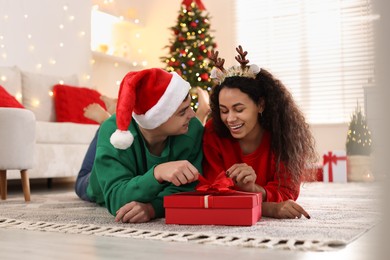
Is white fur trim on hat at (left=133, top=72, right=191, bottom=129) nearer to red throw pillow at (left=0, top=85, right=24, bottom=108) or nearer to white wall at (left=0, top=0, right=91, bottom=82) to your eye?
red throw pillow at (left=0, top=85, right=24, bottom=108)

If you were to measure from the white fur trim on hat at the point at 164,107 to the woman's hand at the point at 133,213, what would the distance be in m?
0.26

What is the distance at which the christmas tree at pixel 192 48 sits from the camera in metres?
4.64

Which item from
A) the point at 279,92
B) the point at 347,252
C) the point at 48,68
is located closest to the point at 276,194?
the point at 279,92

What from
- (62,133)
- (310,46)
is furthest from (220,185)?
(310,46)

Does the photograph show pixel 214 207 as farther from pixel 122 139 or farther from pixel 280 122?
pixel 280 122

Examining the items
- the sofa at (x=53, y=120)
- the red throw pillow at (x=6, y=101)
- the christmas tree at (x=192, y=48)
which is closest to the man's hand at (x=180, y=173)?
the red throw pillow at (x=6, y=101)

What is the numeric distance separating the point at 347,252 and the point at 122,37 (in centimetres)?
504

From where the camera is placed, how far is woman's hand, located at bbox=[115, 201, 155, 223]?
4.61 ft

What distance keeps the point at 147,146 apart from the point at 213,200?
40cm

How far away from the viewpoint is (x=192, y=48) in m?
4.73

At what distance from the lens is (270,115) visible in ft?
5.26

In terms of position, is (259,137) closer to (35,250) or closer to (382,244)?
(35,250)

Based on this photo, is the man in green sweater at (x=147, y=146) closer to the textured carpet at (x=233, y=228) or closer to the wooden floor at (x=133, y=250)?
the textured carpet at (x=233, y=228)

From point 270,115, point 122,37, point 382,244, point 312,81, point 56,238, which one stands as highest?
point 122,37
